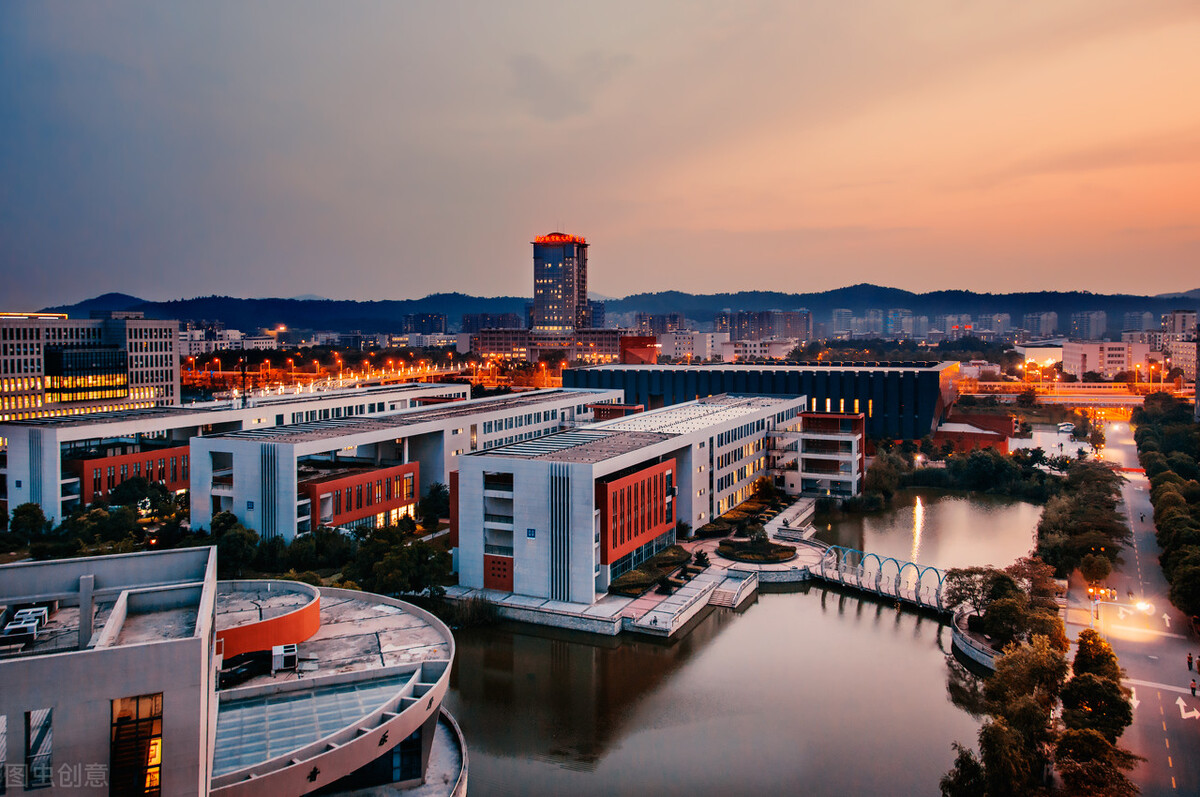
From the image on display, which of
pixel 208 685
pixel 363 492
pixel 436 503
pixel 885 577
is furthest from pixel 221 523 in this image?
pixel 885 577

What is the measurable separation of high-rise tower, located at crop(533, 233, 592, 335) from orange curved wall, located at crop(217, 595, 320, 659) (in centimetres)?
8841

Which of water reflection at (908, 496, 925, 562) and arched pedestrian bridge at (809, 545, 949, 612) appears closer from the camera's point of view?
arched pedestrian bridge at (809, 545, 949, 612)

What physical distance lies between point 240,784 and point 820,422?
2444cm

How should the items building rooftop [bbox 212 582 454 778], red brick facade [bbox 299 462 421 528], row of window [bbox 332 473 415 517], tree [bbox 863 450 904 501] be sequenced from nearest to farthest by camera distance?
building rooftop [bbox 212 582 454 778]
red brick facade [bbox 299 462 421 528]
row of window [bbox 332 473 415 517]
tree [bbox 863 450 904 501]

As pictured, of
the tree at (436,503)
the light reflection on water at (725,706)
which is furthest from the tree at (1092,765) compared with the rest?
the tree at (436,503)

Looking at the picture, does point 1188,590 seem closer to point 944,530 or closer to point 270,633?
point 944,530

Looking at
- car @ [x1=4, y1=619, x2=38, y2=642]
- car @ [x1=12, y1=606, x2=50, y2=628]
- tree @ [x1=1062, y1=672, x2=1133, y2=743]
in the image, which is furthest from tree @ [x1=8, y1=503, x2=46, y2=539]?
tree @ [x1=1062, y1=672, x2=1133, y2=743]

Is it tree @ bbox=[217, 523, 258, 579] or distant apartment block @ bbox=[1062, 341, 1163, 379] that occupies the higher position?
distant apartment block @ bbox=[1062, 341, 1163, 379]

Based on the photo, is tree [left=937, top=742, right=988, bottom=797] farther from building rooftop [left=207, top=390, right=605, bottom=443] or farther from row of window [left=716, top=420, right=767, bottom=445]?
building rooftop [left=207, top=390, right=605, bottom=443]

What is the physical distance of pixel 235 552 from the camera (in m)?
18.4

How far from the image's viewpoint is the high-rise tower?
98.7m

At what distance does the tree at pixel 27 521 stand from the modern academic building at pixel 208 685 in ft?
43.9

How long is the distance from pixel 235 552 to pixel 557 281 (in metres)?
82.6

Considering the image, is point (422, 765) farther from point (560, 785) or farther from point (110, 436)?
point (110, 436)
